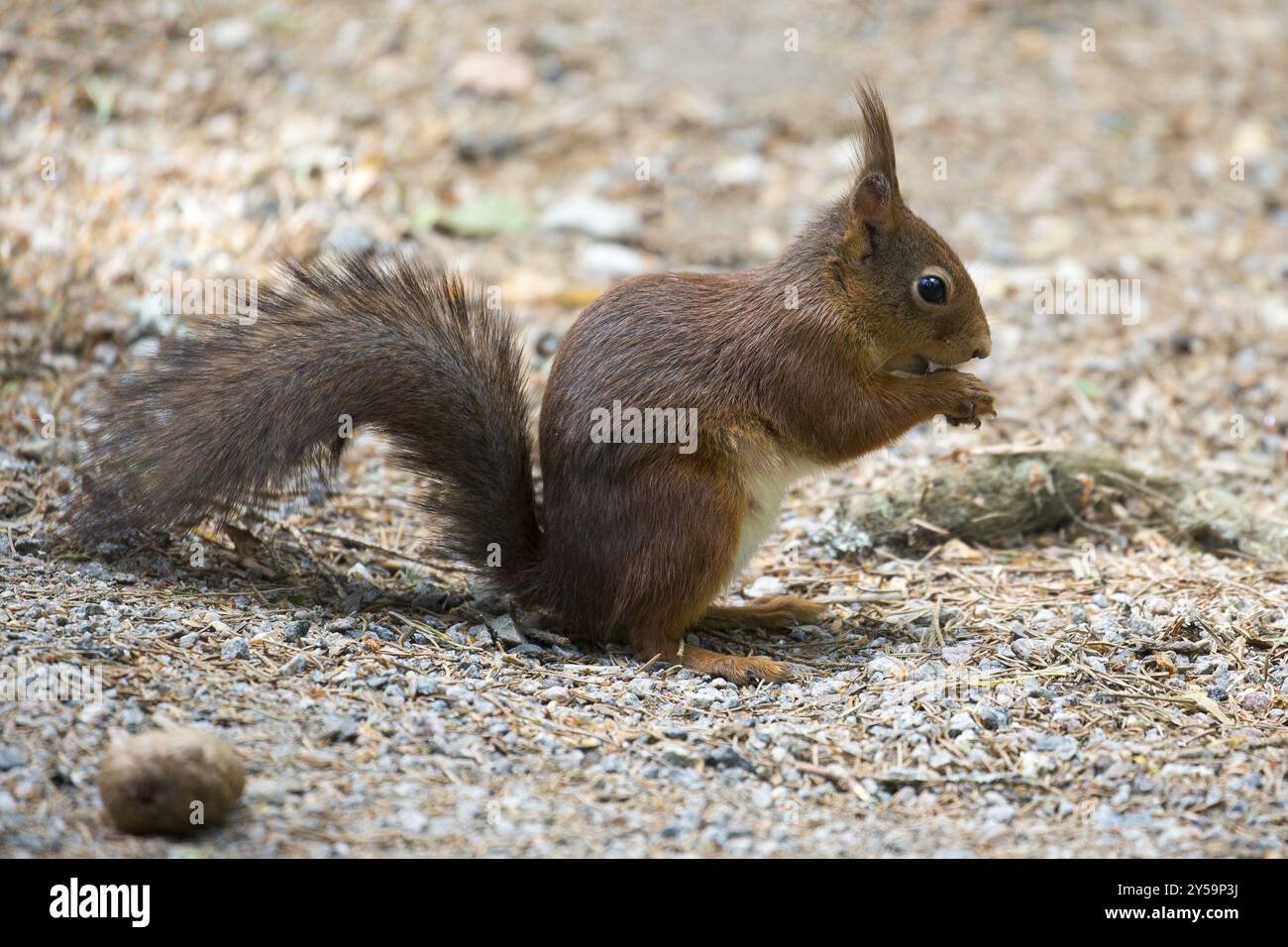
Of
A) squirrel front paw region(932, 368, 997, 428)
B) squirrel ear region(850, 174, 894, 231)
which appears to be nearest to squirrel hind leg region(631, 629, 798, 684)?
squirrel front paw region(932, 368, 997, 428)

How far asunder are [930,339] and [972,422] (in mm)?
259

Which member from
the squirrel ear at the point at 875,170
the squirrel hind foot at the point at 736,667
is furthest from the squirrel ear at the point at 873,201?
the squirrel hind foot at the point at 736,667

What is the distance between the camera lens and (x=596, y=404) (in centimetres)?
348

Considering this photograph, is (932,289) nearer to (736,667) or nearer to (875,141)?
(875,141)

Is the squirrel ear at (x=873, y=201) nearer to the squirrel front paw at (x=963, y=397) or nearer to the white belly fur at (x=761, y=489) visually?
the squirrel front paw at (x=963, y=397)

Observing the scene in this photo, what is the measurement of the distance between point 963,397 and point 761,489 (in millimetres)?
613

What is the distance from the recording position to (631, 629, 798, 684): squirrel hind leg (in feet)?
11.6

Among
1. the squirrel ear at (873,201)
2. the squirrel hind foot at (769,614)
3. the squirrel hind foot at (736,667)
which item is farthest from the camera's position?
the squirrel hind foot at (769,614)

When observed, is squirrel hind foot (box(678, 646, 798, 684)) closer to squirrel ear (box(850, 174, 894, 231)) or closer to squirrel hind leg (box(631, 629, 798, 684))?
squirrel hind leg (box(631, 629, 798, 684))

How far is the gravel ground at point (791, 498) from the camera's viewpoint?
9.19 ft

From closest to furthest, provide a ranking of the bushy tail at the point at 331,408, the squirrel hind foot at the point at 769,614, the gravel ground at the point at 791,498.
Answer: the gravel ground at the point at 791,498 < the bushy tail at the point at 331,408 < the squirrel hind foot at the point at 769,614

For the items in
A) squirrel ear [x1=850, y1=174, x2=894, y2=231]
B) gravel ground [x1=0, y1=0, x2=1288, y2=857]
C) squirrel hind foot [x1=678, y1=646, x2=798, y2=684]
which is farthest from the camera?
squirrel ear [x1=850, y1=174, x2=894, y2=231]

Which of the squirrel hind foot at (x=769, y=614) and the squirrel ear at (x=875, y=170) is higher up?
the squirrel ear at (x=875, y=170)

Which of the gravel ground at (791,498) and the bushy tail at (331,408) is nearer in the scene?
the gravel ground at (791,498)
